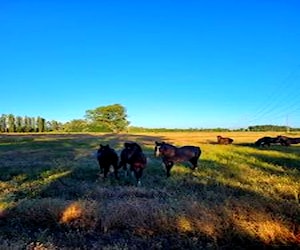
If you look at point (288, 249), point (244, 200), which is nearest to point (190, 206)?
point (244, 200)

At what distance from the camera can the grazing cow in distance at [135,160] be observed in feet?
52.5

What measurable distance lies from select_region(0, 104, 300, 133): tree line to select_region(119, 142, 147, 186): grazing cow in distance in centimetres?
10148

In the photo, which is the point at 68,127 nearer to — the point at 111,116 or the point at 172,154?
the point at 111,116

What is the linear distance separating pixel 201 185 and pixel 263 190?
1982 millimetres

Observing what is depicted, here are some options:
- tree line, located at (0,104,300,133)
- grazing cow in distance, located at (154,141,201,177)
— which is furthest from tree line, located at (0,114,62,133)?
grazing cow in distance, located at (154,141,201,177)

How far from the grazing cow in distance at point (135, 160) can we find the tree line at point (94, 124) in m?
101

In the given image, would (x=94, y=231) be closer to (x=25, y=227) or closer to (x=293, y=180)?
(x=25, y=227)

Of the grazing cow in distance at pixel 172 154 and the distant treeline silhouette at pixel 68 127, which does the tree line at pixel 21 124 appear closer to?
the distant treeline silhouette at pixel 68 127

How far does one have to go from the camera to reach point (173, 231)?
8.48 m

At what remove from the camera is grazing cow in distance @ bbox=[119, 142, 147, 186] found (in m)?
16.0

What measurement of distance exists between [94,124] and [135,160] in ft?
406

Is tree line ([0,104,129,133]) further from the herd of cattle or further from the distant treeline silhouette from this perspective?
the herd of cattle

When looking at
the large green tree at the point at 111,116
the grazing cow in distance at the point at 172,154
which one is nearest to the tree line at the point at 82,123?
the large green tree at the point at 111,116

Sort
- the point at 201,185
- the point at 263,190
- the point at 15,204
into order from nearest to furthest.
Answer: the point at 15,204
the point at 263,190
the point at 201,185
